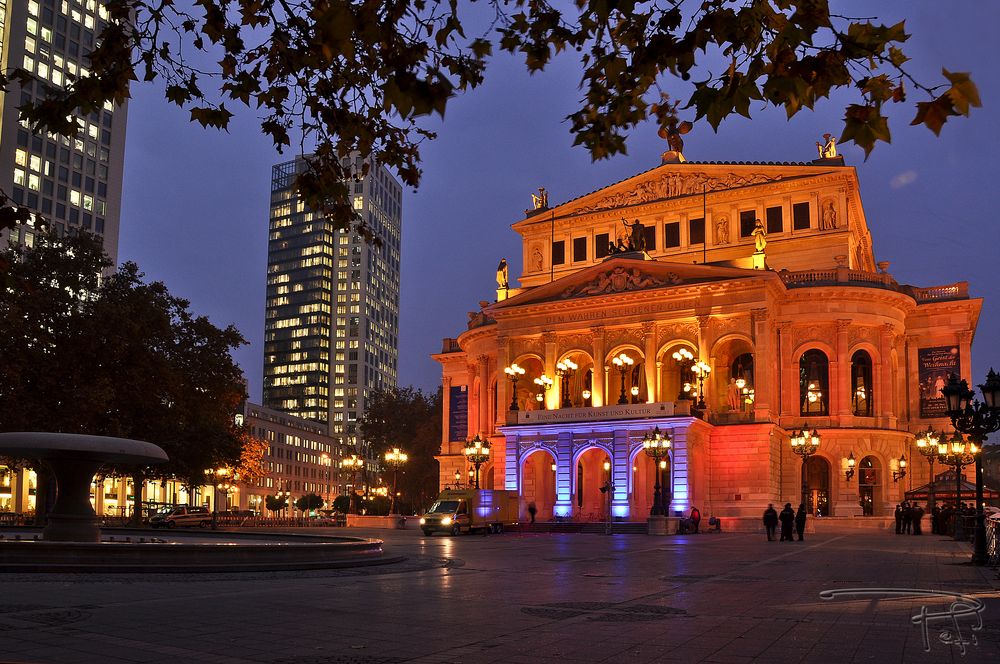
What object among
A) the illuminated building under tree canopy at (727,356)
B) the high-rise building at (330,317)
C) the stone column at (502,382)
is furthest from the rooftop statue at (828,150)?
the high-rise building at (330,317)

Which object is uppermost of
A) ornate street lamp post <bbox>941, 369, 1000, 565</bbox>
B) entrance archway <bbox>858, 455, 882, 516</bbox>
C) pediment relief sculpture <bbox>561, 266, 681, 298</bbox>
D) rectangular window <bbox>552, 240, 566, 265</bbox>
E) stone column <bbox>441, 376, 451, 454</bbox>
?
rectangular window <bbox>552, 240, 566, 265</bbox>

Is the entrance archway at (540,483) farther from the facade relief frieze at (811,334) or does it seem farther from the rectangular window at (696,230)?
the rectangular window at (696,230)

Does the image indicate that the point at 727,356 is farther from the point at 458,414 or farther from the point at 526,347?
the point at 458,414

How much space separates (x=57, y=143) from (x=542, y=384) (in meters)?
59.3

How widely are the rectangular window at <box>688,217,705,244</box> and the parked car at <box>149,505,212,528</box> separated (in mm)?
38498

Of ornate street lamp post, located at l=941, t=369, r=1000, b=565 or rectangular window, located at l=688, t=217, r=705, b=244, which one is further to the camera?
rectangular window, located at l=688, t=217, r=705, b=244

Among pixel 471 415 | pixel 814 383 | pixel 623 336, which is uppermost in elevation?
pixel 623 336

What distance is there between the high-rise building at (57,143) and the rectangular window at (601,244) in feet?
148

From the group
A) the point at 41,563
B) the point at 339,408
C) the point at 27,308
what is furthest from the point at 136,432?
the point at 339,408

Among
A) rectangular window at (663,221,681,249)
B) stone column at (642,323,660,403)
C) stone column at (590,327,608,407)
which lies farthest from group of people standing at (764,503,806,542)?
rectangular window at (663,221,681,249)

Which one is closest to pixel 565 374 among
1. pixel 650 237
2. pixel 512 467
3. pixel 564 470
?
pixel 512 467

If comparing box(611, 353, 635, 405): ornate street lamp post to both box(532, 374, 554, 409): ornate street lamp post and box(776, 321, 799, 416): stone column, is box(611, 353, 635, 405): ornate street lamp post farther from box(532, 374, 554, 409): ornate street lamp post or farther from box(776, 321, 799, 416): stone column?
box(776, 321, 799, 416): stone column

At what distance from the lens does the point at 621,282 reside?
63.3 m

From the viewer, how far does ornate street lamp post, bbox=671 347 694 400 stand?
58688 mm
